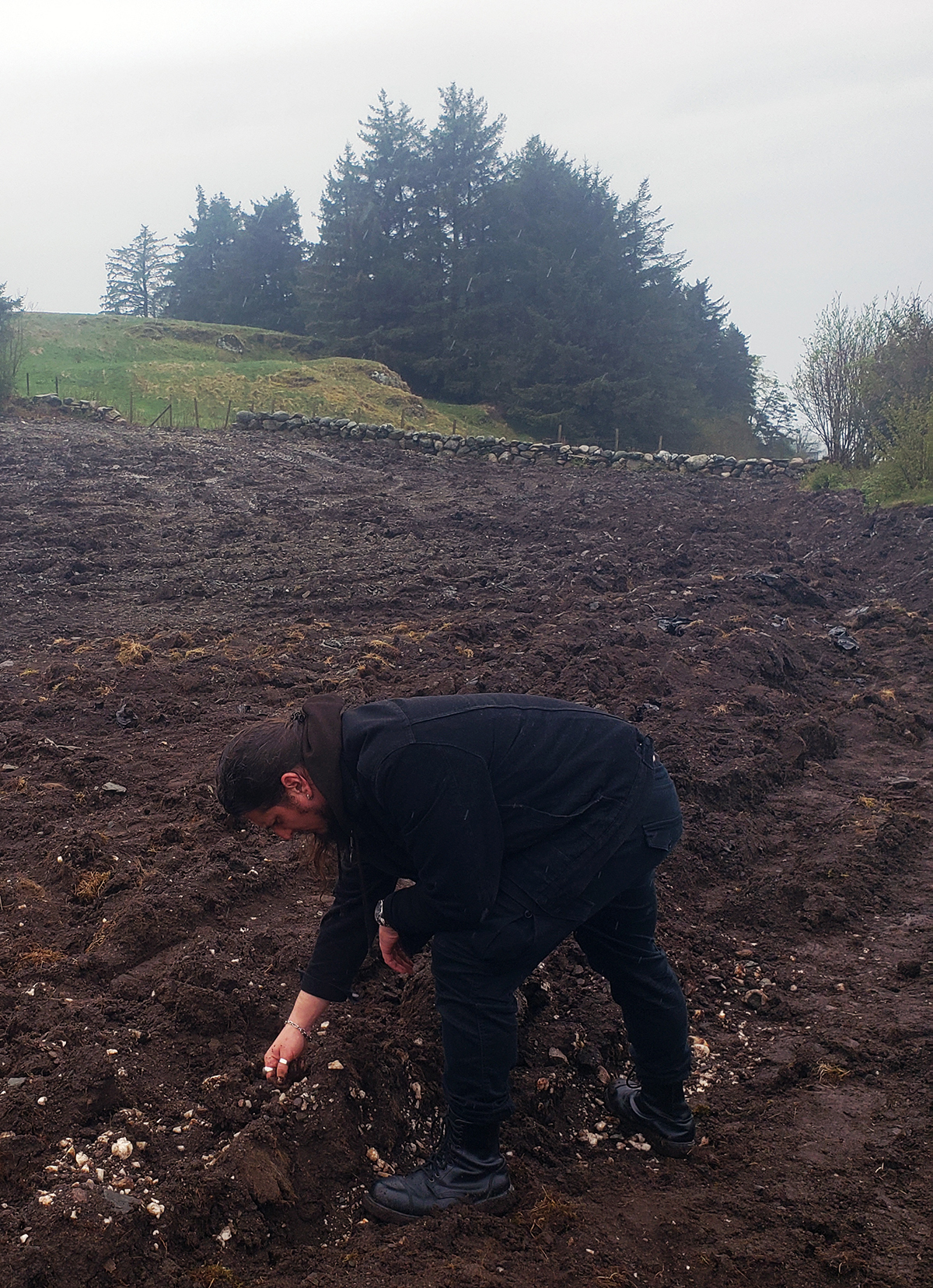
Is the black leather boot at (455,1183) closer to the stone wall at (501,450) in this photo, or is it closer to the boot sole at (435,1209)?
the boot sole at (435,1209)

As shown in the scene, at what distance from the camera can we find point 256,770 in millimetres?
2424

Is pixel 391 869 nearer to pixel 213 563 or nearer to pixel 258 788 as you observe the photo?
pixel 258 788

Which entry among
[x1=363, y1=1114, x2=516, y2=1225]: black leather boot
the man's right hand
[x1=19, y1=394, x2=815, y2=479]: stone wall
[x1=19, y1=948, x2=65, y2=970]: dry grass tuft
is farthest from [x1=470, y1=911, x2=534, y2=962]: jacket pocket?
[x1=19, y1=394, x2=815, y2=479]: stone wall

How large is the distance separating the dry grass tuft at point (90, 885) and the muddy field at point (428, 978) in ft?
0.05

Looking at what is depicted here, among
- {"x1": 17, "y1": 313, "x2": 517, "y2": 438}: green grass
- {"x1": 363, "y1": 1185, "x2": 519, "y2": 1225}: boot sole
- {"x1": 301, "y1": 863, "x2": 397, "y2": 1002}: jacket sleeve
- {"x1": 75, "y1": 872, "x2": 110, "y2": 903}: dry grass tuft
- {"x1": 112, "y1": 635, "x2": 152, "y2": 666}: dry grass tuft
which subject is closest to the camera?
{"x1": 363, "y1": 1185, "x2": 519, "y2": 1225}: boot sole

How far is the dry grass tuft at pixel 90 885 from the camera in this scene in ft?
13.6

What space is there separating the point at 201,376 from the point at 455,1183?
30006 millimetres

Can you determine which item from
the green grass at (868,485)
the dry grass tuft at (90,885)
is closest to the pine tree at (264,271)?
the green grass at (868,485)

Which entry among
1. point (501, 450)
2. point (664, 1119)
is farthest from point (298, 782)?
point (501, 450)

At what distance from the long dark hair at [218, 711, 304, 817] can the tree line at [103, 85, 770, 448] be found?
33900 millimetres

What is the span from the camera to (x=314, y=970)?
2.76 meters

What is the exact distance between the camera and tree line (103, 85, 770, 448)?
3622 centimetres

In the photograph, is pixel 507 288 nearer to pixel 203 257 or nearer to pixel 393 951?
pixel 203 257

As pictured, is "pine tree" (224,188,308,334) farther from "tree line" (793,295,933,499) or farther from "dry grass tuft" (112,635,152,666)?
"dry grass tuft" (112,635,152,666)
